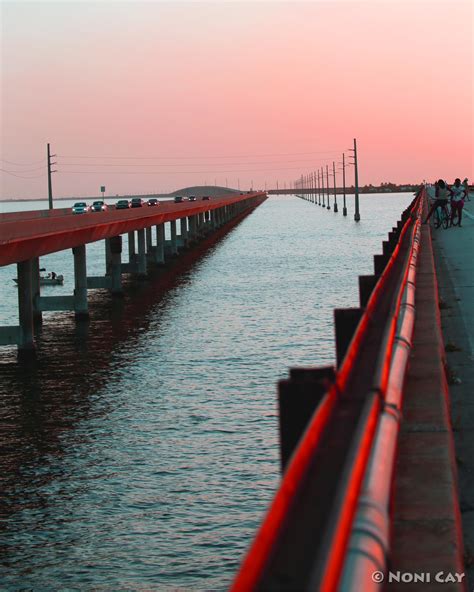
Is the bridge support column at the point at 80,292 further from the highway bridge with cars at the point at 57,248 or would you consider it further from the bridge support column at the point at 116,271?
the bridge support column at the point at 116,271

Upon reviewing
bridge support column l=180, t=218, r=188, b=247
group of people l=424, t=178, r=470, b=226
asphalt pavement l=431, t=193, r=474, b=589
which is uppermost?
group of people l=424, t=178, r=470, b=226

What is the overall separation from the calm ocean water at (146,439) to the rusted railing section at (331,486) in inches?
253

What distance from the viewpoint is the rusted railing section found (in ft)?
7.89

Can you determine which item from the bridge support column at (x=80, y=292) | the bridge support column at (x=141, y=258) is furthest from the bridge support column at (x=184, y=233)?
the bridge support column at (x=80, y=292)

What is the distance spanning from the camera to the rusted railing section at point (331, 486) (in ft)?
→ 7.89

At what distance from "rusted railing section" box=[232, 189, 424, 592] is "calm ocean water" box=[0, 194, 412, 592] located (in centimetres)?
642

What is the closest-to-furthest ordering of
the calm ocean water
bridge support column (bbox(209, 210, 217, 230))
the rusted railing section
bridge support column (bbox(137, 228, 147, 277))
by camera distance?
the rusted railing section, the calm ocean water, bridge support column (bbox(137, 228, 147, 277)), bridge support column (bbox(209, 210, 217, 230))

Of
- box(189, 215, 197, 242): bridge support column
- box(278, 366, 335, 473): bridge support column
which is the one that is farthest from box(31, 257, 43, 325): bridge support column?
box(189, 215, 197, 242): bridge support column

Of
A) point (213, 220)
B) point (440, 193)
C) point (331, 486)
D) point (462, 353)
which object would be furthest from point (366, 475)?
point (213, 220)

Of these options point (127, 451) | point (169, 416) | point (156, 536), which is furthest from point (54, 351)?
point (156, 536)

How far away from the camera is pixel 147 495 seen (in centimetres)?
1355

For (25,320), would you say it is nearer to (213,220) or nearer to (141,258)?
(141,258)

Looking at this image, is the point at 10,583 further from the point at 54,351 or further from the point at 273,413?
the point at 54,351

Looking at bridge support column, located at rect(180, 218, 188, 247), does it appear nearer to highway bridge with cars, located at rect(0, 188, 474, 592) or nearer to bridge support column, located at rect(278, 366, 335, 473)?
highway bridge with cars, located at rect(0, 188, 474, 592)
